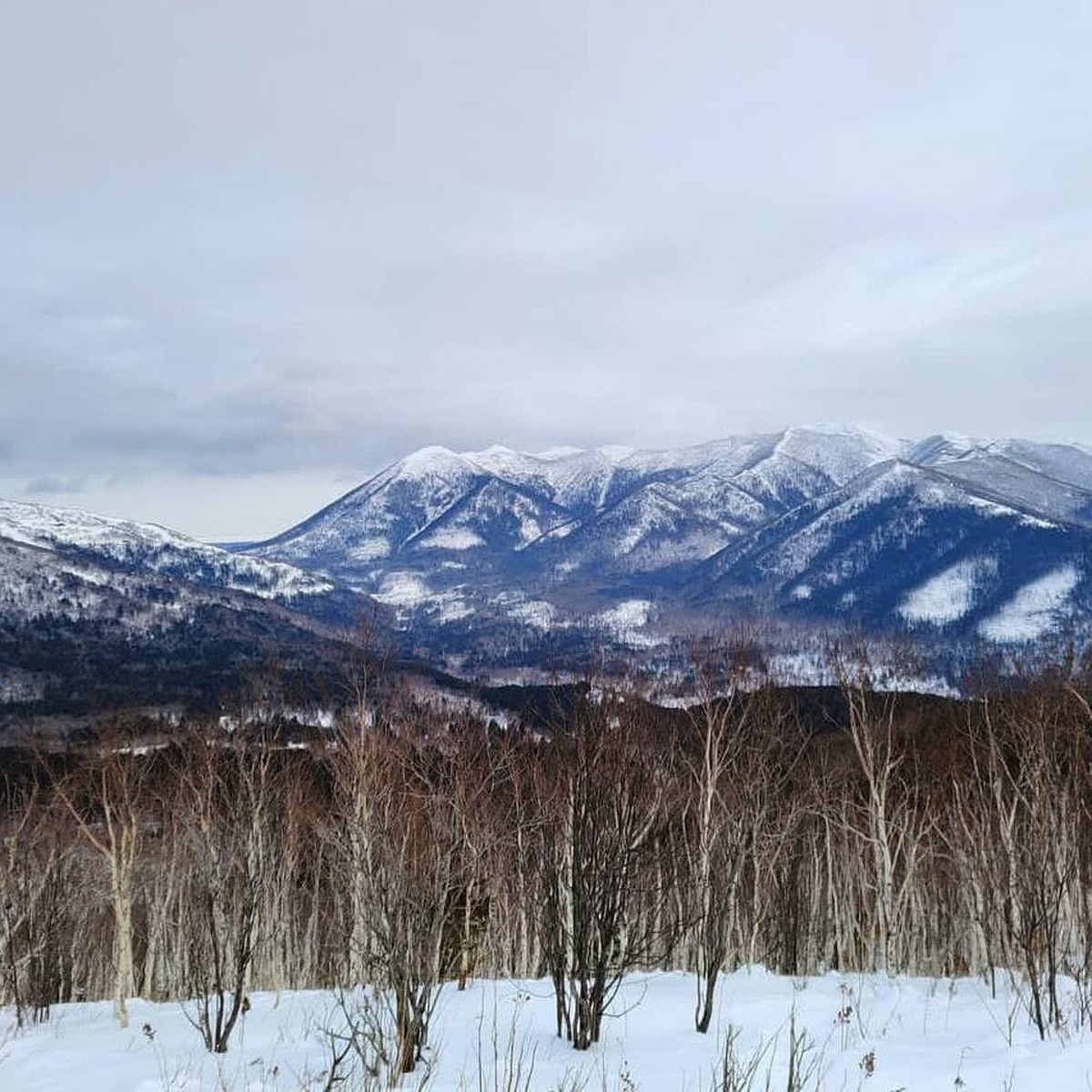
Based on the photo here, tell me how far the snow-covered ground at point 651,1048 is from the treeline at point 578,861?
65 cm

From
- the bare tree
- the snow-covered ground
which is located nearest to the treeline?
the bare tree

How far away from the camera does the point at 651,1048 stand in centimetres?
1231

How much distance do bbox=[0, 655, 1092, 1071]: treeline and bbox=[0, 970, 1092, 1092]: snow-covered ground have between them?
654 millimetres

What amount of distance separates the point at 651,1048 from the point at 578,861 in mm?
3362

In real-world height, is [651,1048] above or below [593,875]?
below

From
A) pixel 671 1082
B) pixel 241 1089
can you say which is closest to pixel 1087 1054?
pixel 671 1082

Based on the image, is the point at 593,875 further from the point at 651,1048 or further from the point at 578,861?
the point at 651,1048

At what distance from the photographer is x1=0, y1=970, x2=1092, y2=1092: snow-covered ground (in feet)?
35.0

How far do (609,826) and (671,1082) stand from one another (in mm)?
3159

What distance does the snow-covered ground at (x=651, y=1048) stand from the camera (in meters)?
10.7

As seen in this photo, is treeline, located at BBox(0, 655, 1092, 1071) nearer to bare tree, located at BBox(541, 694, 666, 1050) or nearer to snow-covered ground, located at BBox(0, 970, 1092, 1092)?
bare tree, located at BBox(541, 694, 666, 1050)

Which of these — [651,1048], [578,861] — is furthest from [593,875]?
[651,1048]

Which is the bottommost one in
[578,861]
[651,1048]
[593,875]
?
[651,1048]

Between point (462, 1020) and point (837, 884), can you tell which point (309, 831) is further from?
point (462, 1020)
